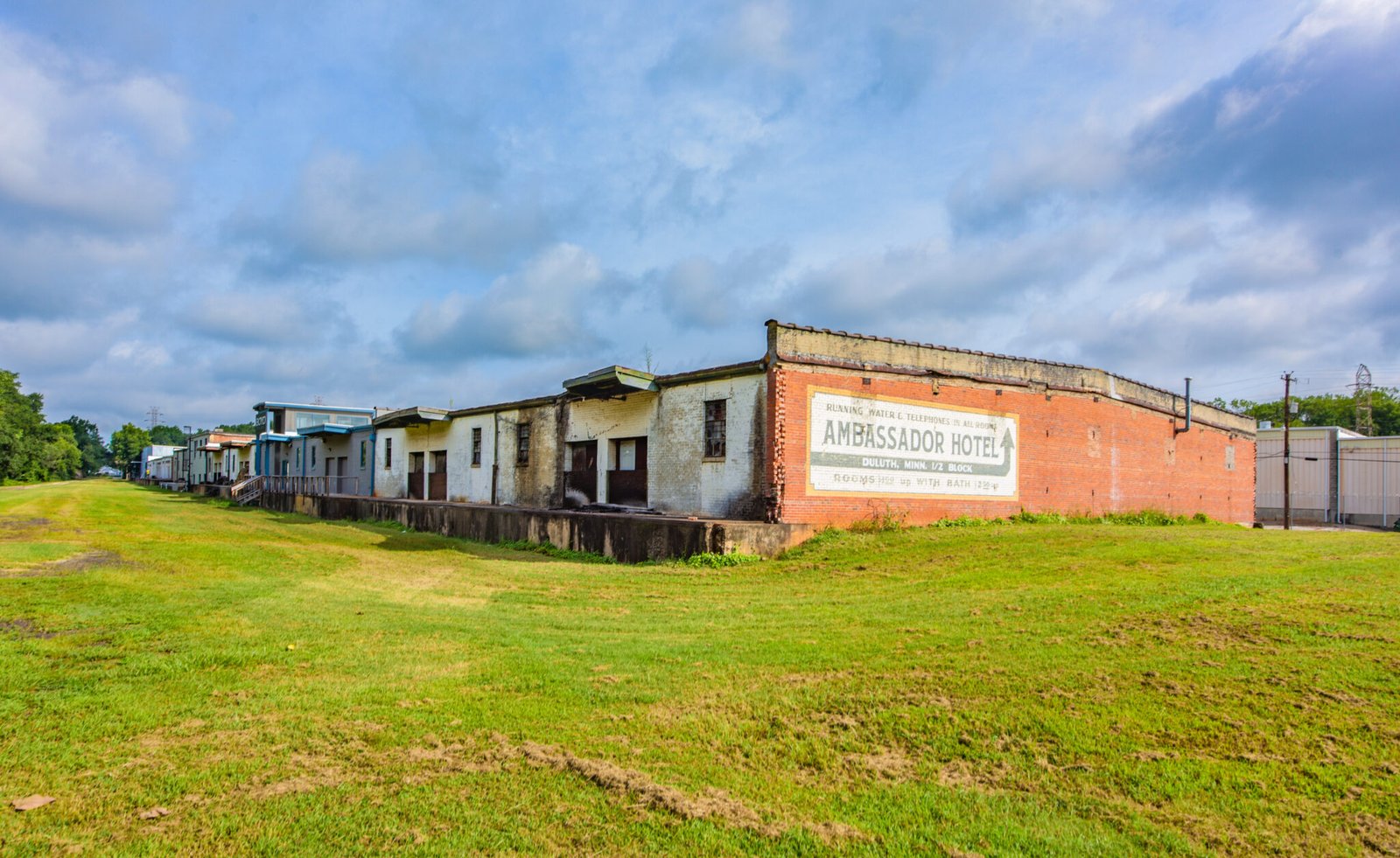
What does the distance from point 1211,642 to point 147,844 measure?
7573mm

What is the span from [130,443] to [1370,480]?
494 feet

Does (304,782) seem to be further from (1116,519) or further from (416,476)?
(416,476)

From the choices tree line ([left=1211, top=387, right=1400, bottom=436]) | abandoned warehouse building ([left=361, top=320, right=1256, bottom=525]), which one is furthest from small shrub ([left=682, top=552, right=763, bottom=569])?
tree line ([left=1211, top=387, right=1400, bottom=436])

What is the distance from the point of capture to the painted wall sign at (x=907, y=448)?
16.6 m

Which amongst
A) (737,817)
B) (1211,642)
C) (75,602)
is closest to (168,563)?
(75,602)

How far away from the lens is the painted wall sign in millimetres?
16578

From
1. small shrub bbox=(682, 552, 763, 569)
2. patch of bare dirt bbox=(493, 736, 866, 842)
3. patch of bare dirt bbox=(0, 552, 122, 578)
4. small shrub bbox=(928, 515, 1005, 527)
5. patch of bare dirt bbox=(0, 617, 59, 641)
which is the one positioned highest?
small shrub bbox=(928, 515, 1005, 527)

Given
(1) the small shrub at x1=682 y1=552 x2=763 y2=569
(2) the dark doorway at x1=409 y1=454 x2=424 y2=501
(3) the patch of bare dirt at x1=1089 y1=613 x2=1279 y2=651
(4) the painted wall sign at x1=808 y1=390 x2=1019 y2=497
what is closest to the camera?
(3) the patch of bare dirt at x1=1089 y1=613 x2=1279 y2=651

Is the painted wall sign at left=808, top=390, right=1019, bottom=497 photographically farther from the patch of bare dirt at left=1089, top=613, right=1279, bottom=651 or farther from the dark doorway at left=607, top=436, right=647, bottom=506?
the patch of bare dirt at left=1089, top=613, right=1279, bottom=651

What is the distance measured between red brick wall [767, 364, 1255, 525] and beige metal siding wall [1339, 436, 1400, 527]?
45.7 feet

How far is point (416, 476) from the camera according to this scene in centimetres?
3189

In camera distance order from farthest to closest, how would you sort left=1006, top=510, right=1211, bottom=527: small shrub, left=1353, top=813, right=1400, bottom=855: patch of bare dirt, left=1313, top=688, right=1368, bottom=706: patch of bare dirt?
left=1006, top=510, right=1211, bottom=527: small shrub, left=1313, top=688, right=1368, bottom=706: patch of bare dirt, left=1353, top=813, right=1400, bottom=855: patch of bare dirt

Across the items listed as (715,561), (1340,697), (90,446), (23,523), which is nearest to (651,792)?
(1340,697)

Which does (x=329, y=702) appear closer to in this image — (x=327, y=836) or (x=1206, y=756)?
(x=327, y=836)
